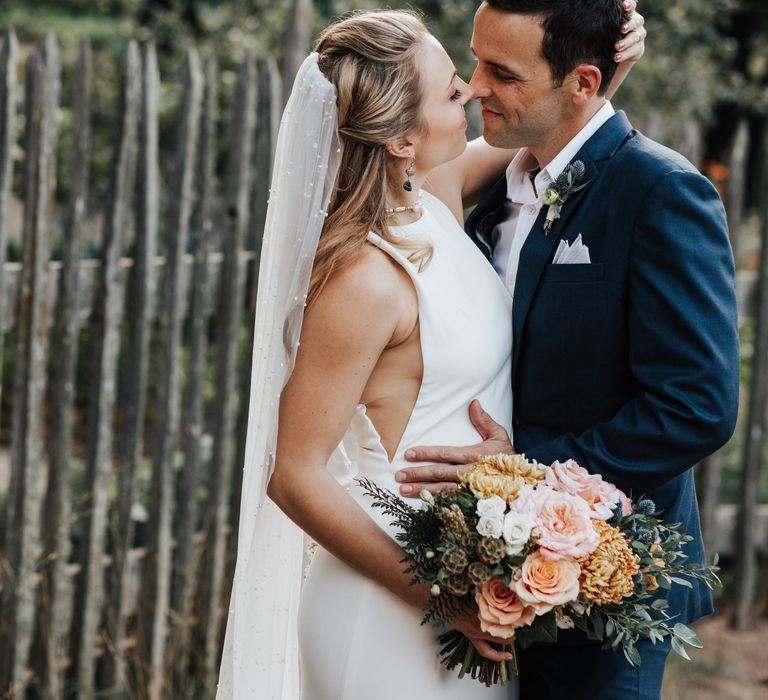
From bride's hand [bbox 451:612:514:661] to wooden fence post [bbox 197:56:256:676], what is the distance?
2.34m

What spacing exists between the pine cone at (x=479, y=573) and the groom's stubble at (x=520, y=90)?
1.24m

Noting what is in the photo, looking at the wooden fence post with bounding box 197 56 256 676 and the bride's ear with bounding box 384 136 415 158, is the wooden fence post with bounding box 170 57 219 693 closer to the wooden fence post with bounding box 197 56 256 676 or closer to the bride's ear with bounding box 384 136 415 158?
the wooden fence post with bounding box 197 56 256 676

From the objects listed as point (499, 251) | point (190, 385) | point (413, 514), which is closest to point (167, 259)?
point (190, 385)

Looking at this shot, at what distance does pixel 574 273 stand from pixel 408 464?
0.63m

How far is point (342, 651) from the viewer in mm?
2623

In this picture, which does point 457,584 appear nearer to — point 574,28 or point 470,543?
point 470,543

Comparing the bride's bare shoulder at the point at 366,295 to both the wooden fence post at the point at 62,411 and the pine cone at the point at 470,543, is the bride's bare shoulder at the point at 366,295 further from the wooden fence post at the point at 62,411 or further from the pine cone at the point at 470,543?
the wooden fence post at the point at 62,411

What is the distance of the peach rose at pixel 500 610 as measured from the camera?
7.29 feet

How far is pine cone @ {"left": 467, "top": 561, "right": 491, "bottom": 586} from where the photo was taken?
7.34ft

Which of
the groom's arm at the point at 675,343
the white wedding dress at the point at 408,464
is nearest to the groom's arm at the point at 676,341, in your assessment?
the groom's arm at the point at 675,343

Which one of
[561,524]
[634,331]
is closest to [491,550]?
[561,524]

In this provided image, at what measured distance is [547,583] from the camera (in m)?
2.20

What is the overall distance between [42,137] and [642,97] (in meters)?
5.27

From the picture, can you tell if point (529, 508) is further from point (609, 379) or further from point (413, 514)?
point (609, 379)
